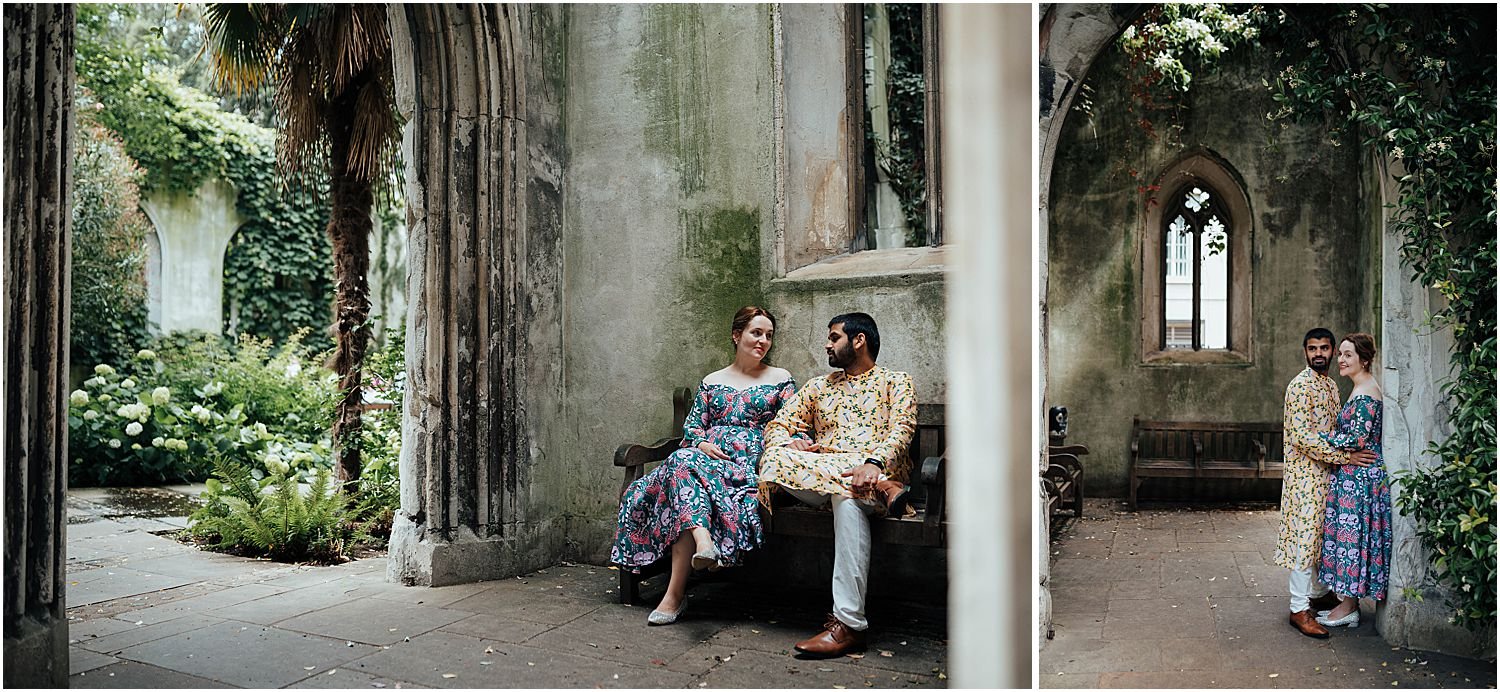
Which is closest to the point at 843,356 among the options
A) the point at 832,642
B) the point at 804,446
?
the point at 804,446

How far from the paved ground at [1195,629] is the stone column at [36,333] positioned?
11.2 ft

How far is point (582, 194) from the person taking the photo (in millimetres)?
5270

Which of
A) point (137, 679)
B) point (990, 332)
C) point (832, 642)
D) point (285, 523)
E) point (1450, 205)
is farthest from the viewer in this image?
point (285, 523)

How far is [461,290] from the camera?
4.71 meters

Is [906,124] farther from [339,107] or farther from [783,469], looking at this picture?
[783,469]

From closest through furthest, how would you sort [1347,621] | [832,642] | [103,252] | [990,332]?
[990,332] → [832,642] → [1347,621] → [103,252]

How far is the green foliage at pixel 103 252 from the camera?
387 inches

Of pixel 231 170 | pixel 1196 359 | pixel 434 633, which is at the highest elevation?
pixel 231 170

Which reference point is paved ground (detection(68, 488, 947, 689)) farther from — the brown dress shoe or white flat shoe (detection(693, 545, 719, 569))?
white flat shoe (detection(693, 545, 719, 569))

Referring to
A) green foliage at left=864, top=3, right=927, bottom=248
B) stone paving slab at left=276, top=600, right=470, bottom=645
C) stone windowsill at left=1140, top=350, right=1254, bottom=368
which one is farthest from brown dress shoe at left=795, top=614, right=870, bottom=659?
stone windowsill at left=1140, top=350, right=1254, bottom=368

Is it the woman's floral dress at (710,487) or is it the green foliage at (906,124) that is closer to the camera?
the woman's floral dress at (710,487)

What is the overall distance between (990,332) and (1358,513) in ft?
12.1

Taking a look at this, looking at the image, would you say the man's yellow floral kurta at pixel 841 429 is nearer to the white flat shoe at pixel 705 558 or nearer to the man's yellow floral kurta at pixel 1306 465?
the white flat shoe at pixel 705 558

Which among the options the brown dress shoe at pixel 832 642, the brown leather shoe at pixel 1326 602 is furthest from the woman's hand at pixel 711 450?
the brown leather shoe at pixel 1326 602
